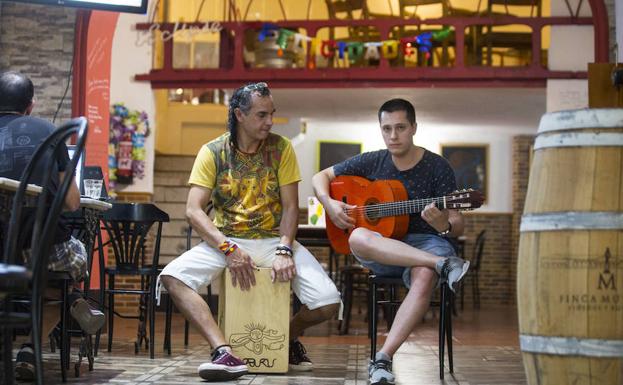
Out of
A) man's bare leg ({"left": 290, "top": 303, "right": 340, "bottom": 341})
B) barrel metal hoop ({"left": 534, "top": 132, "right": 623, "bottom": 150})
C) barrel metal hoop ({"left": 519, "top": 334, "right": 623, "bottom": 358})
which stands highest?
barrel metal hoop ({"left": 534, "top": 132, "right": 623, "bottom": 150})

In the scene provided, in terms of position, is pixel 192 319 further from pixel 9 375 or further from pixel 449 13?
pixel 449 13

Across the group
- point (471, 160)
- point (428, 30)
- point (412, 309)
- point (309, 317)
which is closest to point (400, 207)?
point (412, 309)

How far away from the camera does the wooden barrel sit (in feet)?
8.16

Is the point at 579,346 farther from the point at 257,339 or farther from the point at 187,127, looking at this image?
the point at 187,127

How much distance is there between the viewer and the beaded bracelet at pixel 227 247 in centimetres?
403

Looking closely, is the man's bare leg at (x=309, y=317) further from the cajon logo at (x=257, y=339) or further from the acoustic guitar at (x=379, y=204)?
the acoustic guitar at (x=379, y=204)

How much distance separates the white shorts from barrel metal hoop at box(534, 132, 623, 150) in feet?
5.55

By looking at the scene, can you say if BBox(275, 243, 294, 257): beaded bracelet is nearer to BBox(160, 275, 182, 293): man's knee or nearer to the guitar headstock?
BBox(160, 275, 182, 293): man's knee

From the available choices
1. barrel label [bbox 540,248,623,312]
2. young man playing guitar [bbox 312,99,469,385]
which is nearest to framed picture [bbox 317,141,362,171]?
young man playing guitar [bbox 312,99,469,385]

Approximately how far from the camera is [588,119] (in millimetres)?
2580

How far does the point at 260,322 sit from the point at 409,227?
79 cm

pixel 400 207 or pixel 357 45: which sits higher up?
pixel 357 45

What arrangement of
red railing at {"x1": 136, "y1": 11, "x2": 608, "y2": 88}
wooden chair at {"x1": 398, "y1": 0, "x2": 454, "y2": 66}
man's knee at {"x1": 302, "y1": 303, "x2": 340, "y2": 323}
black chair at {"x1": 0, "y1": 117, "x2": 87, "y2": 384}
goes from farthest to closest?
wooden chair at {"x1": 398, "y1": 0, "x2": 454, "y2": 66} → red railing at {"x1": 136, "y1": 11, "x2": 608, "y2": 88} → man's knee at {"x1": 302, "y1": 303, "x2": 340, "y2": 323} → black chair at {"x1": 0, "y1": 117, "x2": 87, "y2": 384}

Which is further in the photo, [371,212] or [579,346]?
[371,212]
